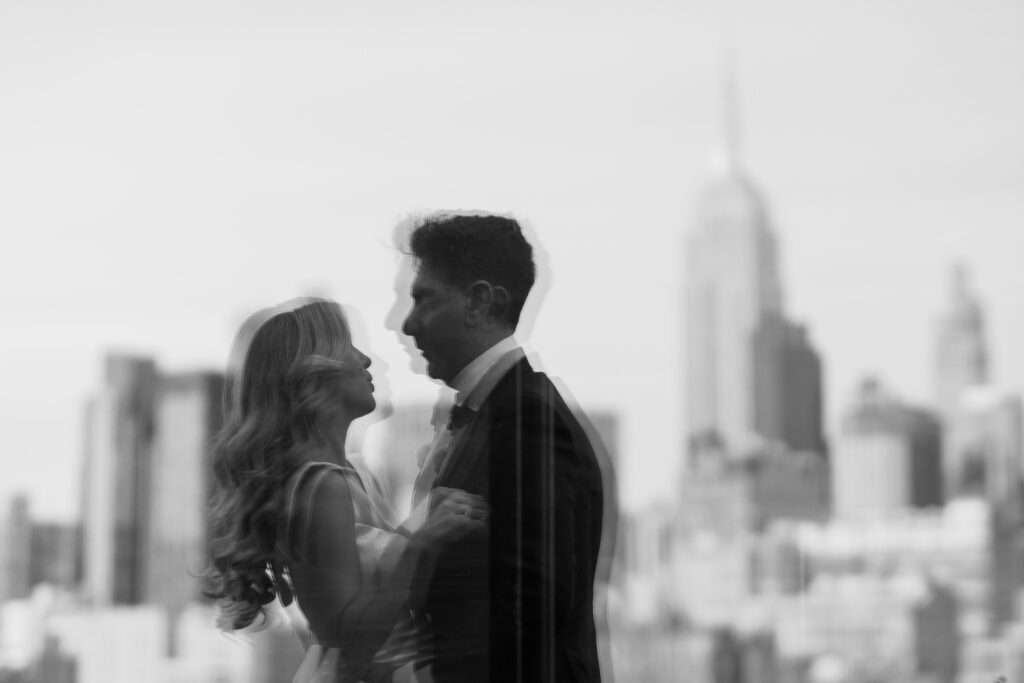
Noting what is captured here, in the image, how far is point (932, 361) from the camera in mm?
47469

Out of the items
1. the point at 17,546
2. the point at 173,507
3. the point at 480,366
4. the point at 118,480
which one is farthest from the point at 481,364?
the point at 118,480

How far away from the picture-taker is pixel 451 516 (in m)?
1.35

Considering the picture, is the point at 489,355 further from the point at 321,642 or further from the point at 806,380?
the point at 806,380

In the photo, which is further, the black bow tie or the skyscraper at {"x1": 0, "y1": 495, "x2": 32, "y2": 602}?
the skyscraper at {"x1": 0, "y1": 495, "x2": 32, "y2": 602}

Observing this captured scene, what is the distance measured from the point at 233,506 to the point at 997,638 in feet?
146

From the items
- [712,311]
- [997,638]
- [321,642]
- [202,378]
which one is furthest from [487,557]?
[712,311]

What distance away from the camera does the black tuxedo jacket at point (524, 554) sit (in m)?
1.35

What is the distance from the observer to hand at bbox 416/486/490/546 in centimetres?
135

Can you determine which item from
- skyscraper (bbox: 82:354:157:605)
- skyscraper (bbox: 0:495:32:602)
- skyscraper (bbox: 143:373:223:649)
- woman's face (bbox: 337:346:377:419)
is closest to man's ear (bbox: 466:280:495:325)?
woman's face (bbox: 337:346:377:419)

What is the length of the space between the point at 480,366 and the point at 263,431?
20 cm

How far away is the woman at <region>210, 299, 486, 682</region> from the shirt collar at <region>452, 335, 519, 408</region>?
83 mm

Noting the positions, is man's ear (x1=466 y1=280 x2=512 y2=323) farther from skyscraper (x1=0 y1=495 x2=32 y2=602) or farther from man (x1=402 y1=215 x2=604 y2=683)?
skyscraper (x1=0 y1=495 x2=32 y2=602)

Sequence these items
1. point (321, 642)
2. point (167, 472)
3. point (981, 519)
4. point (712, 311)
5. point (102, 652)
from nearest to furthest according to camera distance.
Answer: point (321, 642), point (102, 652), point (167, 472), point (981, 519), point (712, 311)

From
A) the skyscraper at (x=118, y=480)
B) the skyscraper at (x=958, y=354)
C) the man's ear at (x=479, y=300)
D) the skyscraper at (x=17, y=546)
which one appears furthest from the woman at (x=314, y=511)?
the skyscraper at (x=958, y=354)
